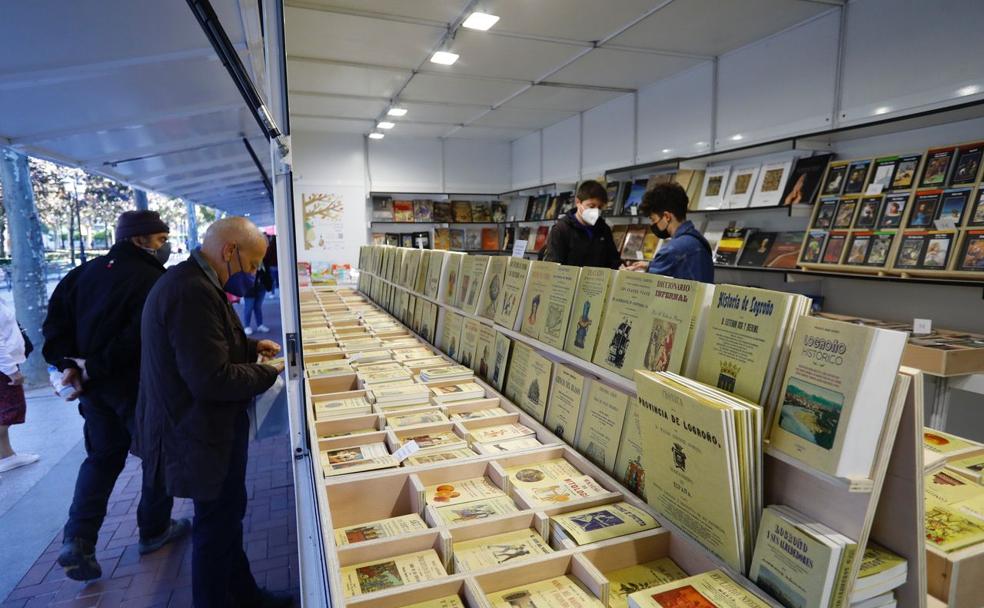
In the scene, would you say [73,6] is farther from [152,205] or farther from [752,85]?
[152,205]

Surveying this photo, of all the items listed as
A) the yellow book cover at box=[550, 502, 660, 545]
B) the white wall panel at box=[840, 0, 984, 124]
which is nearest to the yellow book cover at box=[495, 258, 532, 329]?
the yellow book cover at box=[550, 502, 660, 545]

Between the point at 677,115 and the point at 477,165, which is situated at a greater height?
the point at 677,115

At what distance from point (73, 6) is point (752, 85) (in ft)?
15.6

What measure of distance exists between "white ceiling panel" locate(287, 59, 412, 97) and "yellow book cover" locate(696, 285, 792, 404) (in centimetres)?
466

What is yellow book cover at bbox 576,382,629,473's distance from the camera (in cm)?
166

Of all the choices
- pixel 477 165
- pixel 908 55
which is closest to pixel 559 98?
pixel 477 165

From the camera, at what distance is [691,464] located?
1.19m

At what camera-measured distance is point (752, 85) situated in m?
4.52

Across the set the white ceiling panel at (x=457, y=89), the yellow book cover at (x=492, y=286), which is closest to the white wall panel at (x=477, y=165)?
the white ceiling panel at (x=457, y=89)

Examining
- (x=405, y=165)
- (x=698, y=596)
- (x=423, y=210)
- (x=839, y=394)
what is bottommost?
(x=698, y=596)

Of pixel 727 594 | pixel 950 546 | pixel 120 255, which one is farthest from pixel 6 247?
pixel 950 546

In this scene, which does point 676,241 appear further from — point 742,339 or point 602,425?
point 742,339

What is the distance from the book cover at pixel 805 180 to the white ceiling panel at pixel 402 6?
2849mm

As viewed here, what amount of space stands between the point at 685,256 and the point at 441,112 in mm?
5045
